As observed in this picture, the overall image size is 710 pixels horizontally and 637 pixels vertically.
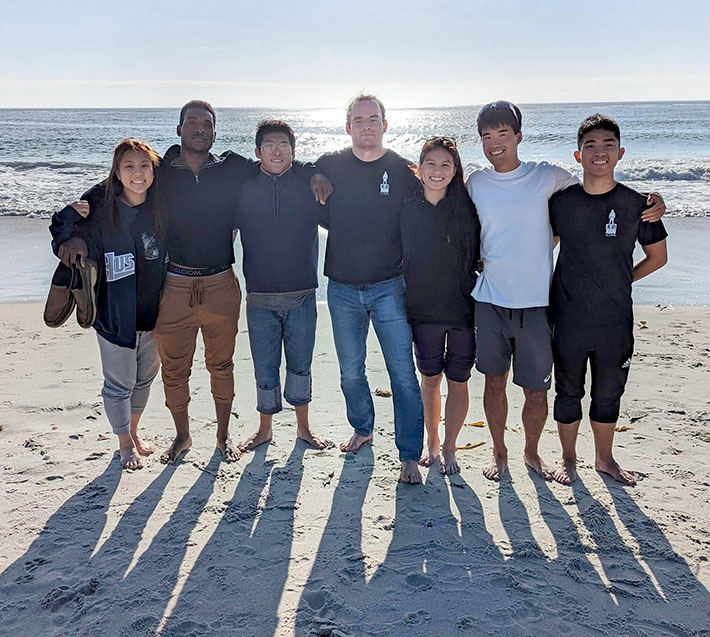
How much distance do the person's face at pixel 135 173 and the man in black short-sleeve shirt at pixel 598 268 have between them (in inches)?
92.3

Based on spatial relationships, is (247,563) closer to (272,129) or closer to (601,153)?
(272,129)

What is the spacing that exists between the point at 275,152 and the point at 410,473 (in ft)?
6.96

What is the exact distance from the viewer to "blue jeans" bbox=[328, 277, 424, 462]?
148 inches

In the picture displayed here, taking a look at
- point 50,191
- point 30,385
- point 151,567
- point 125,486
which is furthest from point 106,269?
point 50,191

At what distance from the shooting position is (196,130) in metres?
3.75

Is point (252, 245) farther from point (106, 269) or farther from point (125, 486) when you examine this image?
point (125, 486)

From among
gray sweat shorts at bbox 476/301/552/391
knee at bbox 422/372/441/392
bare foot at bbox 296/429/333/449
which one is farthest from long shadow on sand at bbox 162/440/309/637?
gray sweat shorts at bbox 476/301/552/391

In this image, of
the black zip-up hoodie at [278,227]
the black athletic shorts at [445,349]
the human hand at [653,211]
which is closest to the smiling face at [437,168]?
the black zip-up hoodie at [278,227]

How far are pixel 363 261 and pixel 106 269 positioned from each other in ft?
4.97

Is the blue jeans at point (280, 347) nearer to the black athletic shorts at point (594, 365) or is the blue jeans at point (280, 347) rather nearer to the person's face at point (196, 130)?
the person's face at point (196, 130)

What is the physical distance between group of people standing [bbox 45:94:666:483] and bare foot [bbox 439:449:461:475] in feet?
0.07

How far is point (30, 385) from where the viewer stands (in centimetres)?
507

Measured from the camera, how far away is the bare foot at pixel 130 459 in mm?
3930

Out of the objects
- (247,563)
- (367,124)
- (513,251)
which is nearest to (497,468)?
(513,251)
